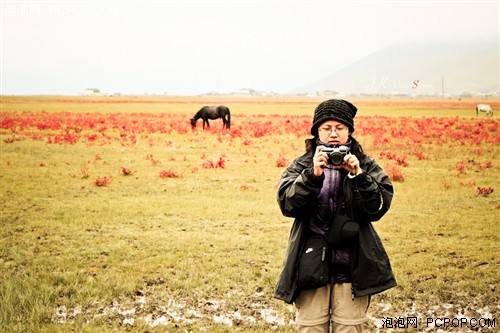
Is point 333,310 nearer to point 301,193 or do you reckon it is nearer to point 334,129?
point 301,193

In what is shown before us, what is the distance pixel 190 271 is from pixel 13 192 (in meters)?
7.30

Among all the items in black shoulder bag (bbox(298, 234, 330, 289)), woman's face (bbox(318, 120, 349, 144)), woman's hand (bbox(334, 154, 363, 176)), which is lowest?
black shoulder bag (bbox(298, 234, 330, 289))

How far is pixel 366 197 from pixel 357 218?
0.57 ft

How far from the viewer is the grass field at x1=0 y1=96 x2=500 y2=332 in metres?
5.01

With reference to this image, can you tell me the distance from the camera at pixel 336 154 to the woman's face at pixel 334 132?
0.19 metres

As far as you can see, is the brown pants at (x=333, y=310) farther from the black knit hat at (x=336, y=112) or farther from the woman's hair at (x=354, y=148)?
the black knit hat at (x=336, y=112)

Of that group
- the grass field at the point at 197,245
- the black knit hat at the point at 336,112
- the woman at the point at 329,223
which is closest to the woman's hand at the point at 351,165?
the woman at the point at 329,223

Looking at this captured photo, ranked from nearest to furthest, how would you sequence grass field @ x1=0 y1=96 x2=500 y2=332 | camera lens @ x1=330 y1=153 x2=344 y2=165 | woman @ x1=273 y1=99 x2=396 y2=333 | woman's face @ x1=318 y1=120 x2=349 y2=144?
camera lens @ x1=330 y1=153 x2=344 y2=165, woman @ x1=273 y1=99 x2=396 y2=333, woman's face @ x1=318 y1=120 x2=349 y2=144, grass field @ x1=0 y1=96 x2=500 y2=332

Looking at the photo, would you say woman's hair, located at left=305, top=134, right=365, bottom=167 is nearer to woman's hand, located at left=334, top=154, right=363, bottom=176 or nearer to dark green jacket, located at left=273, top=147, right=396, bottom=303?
dark green jacket, located at left=273, top=147, right=396, bottom=303

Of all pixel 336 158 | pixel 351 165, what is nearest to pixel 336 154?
pixel 336 158

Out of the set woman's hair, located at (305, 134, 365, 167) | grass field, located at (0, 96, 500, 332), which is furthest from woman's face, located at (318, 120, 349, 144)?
grass field, located at (0, 96, 500, 332)

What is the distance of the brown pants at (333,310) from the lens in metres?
2.87

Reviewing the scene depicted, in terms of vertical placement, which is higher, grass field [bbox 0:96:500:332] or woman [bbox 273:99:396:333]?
woman [bbox 273:99:396:333]

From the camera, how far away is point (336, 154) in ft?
9.09
